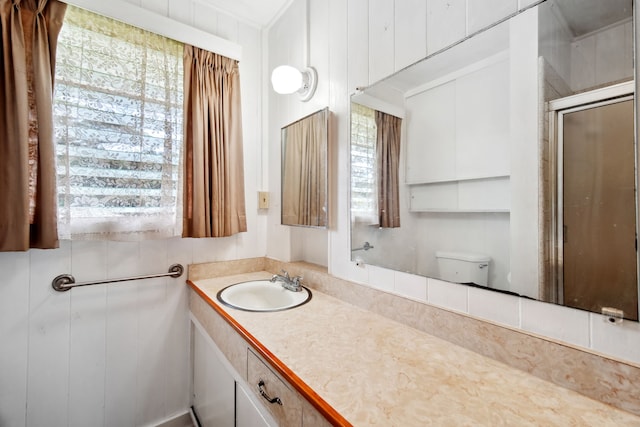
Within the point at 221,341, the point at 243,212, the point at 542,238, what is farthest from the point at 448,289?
the point at 243,212

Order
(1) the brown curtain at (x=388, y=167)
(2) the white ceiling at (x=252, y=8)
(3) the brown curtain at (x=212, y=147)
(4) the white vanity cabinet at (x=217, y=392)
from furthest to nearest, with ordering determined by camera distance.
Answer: (2) the white ceiling at (x=252, y=8) → (3) the brown curtain at (x=212, y=147) → (1) the brown curtain at (x=388, y=167) → (4) the white vanity cabinet at (x=217, y=392)

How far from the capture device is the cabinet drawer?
27.5 inches

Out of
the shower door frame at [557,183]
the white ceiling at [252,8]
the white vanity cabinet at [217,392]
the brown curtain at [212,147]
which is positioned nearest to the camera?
the shower door frame at [557,183]

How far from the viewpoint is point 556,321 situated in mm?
692

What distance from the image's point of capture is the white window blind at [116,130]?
4.05ft

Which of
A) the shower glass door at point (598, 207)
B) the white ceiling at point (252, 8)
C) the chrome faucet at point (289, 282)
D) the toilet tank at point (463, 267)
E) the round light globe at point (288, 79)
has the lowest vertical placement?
the chrome faucet at point (289, 282)

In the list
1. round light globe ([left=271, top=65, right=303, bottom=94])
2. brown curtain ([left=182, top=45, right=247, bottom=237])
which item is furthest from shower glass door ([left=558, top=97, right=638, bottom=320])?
brown curtain ([left=182, top=45, right=247, bottom=237])

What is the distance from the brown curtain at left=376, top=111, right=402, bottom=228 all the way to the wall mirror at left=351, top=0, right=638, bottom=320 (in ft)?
0.13

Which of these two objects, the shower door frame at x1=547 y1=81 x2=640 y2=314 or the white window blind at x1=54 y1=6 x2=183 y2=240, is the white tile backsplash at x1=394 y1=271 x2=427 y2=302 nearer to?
the shower door frame at x1=547 y1=81 x2=640 y2=314

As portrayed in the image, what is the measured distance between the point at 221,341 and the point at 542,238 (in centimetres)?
120

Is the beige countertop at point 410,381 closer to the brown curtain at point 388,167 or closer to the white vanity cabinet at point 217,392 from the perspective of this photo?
the white vanity cabinet at point 217,392

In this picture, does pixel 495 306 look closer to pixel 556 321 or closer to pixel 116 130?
pixel 556 321

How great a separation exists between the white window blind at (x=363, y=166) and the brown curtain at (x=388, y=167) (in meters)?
0.02

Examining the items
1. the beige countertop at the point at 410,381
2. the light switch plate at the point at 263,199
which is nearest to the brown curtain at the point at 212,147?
the light switch plate at the point at 263,199
